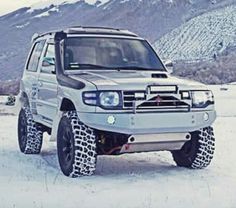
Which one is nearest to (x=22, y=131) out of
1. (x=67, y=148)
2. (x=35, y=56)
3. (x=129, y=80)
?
(x=35, y=56)

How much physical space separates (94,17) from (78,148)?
117 meters

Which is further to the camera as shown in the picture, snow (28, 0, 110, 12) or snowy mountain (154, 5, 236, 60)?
snow (28, 0, 110, 12)

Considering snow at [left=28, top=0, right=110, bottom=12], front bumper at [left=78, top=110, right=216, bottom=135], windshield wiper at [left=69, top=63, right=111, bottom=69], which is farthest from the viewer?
snow at [left=28, top=0, right=110, bottom=12]

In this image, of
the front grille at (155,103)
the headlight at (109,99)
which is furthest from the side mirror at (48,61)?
the front grille at (155,103)

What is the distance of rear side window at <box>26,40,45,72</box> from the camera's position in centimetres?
968

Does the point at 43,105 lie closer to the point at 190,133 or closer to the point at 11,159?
the point at 11,159

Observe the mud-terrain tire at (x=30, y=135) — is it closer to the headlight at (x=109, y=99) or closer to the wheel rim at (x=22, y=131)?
the wheel rim at (x=22, y=131)

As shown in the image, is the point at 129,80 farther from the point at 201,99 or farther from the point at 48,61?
the point at 48,61

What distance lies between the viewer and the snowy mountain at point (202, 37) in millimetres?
65875

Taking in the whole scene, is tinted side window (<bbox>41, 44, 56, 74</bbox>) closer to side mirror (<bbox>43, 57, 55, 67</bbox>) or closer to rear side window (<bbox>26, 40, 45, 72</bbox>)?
side mirror (<bbox>43, 57, 55, 67</bbox>)

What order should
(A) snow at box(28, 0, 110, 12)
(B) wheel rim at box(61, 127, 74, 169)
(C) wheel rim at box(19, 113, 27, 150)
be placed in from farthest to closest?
(A) snow at box(28, 0, 110, 12) < (C) wheel rim at box(19, 113, 27, 150) < (B) wheel rim at box(61, 127, 74, 169)

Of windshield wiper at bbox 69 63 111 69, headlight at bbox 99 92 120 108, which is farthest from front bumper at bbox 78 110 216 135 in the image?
windshield wiper at bbox 69 63 111 69

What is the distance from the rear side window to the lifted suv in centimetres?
50

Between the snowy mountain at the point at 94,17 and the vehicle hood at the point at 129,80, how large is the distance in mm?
72013
